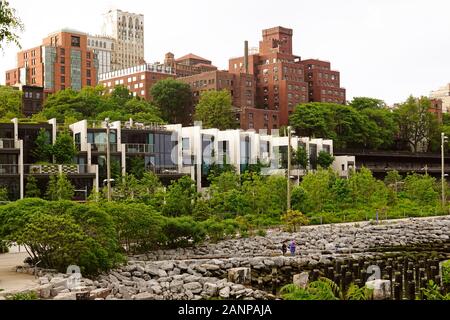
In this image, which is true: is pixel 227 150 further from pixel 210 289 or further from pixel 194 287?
pixel 210 289

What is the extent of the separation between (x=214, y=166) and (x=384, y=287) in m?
38.5

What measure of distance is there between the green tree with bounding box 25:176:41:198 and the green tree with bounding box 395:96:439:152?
56791 mm

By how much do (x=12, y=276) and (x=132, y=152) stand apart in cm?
3211

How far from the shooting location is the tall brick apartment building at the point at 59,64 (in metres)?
105

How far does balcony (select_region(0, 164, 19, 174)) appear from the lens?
4250 cm


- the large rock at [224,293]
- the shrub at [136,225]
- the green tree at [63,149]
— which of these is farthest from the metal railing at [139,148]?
the large rock at [224,293]

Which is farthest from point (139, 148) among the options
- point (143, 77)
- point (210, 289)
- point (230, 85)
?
point (143, 77)

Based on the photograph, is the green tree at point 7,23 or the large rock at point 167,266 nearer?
the green tree at point 7,23

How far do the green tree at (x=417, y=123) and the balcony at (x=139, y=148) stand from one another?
148ft

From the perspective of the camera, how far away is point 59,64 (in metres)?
106

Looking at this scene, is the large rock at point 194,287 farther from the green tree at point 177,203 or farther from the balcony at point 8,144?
the balcony at point 8,144

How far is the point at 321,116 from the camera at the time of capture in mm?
82062
